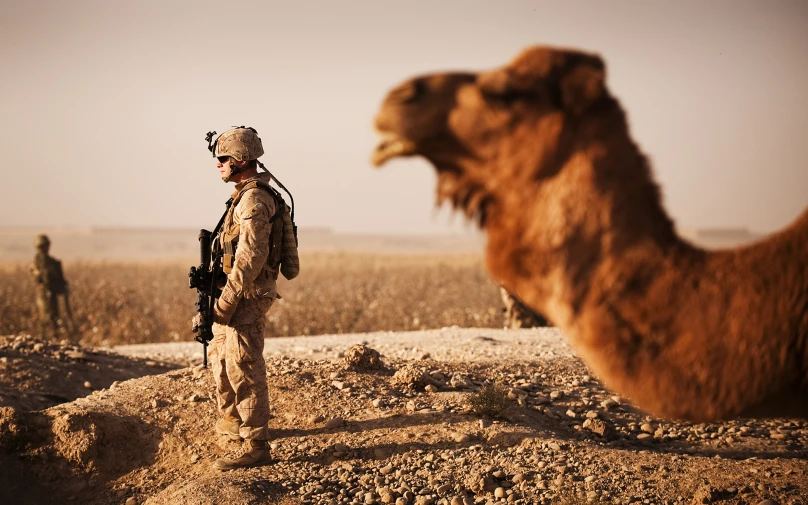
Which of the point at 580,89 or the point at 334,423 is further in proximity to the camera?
the point at 334,423

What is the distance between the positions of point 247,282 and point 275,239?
0.52 metres

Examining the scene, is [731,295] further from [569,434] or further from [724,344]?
[569,434]

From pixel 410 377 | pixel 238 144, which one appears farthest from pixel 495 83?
pixel 410 377

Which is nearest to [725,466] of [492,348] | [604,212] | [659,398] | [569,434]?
[569,434]

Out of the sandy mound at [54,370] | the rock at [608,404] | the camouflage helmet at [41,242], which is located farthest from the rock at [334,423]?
the camouflage helmet at [41,242]

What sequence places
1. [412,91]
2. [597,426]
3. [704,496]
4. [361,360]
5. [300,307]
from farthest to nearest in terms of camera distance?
[300,307] → [361,360] → [597,426] → [704,496] → [412,91]

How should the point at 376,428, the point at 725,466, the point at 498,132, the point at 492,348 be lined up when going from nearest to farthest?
1. the point at 498,132
2. the point at 725,466
3. the point at 376,428
4. the point at 492,348

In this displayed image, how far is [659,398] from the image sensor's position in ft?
11.8

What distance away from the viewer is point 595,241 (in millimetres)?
3490

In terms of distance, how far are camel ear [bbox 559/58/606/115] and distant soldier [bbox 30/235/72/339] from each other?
54.1 ft

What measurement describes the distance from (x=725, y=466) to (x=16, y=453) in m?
6.55

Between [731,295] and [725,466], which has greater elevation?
[731,295]

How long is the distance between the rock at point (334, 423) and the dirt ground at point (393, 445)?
0.01 meters

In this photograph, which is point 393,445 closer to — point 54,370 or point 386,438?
point 386,438
